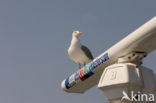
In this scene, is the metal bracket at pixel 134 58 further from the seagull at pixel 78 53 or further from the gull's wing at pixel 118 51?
the seagull at pixel 78 53

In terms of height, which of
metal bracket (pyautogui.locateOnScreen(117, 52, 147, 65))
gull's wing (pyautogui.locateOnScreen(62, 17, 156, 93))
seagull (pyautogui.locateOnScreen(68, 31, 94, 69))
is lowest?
metal bracket (pyautogui.locateOnScreen(117, 52, 147, 65))

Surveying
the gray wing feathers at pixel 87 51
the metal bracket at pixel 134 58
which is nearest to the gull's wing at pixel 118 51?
the metal bracket at pixel 134 58

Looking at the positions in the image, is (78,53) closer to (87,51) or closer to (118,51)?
(87,51)

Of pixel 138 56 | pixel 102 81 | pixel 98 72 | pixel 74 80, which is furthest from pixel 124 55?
pixel 74 80

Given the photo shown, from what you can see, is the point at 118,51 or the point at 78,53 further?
the point at 78,53

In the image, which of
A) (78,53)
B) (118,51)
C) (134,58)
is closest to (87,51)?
(78,53)

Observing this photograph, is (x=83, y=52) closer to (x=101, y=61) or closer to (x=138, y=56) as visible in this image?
(x=101, y=61)

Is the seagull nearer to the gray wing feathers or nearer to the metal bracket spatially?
the gray wing feathers

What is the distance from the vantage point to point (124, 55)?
159 inches

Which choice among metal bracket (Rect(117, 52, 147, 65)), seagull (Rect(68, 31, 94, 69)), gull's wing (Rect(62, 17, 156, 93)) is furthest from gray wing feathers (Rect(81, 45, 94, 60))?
metal bracket (Rect(117, 52, 147, 65))

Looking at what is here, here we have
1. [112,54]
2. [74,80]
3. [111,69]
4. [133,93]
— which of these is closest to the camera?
[133,93]

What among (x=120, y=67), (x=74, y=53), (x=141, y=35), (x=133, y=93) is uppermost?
(x=74, y=53)

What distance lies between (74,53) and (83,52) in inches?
7.3

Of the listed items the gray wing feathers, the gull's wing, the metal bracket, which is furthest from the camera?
the gray wing feathers
